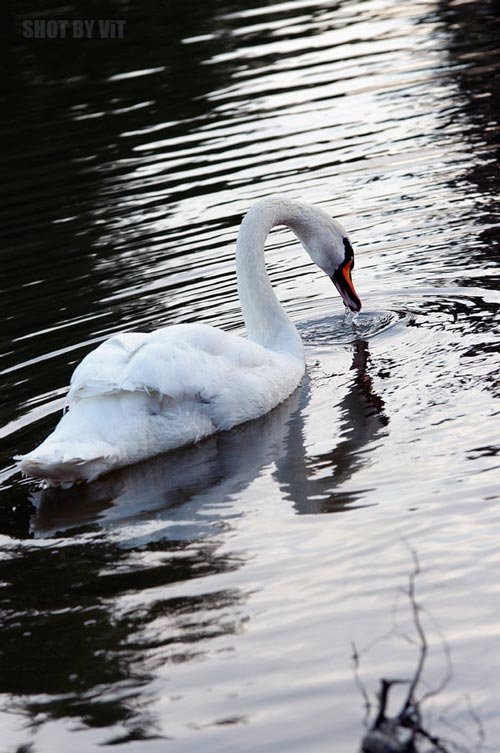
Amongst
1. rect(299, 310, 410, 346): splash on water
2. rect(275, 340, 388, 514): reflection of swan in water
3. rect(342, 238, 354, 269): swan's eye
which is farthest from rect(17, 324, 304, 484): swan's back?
rect(342, 238, 354, 269): swan's eye

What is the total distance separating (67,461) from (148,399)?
2.71 ft

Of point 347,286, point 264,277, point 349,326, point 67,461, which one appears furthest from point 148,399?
point 349,326

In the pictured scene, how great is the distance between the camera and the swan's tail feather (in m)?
7.23

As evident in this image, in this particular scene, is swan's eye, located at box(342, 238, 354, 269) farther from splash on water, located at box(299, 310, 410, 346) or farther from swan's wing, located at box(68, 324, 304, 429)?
swan's wing, located at box(68, 324, 304, 429)

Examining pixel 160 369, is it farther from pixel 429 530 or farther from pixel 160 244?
pixel 160 244

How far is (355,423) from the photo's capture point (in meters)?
8.18

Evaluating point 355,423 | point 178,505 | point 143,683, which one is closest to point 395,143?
point 355,423

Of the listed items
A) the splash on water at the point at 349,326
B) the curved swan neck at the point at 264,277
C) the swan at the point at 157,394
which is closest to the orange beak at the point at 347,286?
the splash on water at the point at 349,326

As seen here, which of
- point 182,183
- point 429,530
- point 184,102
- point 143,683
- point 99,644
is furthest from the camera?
point 184,102

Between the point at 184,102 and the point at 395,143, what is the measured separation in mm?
4492

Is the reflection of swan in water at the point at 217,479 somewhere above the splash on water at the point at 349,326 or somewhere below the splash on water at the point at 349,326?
above

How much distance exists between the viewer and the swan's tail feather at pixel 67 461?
7.23 meters

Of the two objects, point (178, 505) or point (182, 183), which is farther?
point (182, 183)

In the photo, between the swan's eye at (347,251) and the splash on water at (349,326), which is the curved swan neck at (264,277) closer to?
the swan's eye at (347,251)
